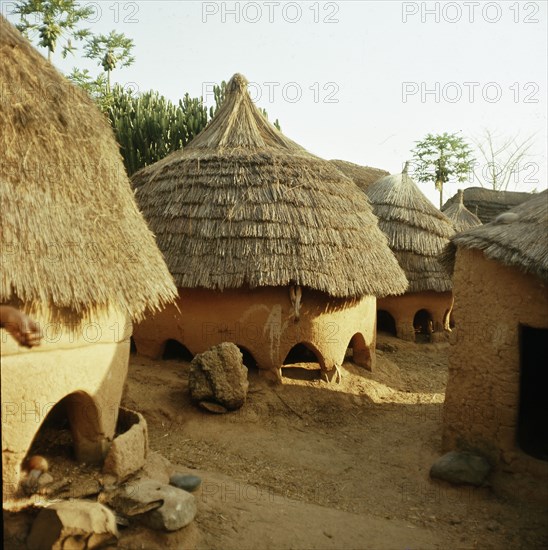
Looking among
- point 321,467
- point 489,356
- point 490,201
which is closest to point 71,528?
point 321,467

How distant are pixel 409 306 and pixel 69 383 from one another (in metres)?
10.8

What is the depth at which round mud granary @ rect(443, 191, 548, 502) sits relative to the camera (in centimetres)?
644

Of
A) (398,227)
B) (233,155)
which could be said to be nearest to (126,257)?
(233,155)

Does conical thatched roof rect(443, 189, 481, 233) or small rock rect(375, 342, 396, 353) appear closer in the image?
small rock rect(375, 342, 396, 353)

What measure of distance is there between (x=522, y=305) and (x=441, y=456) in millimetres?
2393

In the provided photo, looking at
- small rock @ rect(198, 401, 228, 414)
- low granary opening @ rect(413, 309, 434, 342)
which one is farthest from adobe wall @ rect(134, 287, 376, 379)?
low granary opening @ rect(413, 309, 434, 342)

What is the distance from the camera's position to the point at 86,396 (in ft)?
18.5

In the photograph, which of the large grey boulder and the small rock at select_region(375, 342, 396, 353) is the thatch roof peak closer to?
the large grey boulder

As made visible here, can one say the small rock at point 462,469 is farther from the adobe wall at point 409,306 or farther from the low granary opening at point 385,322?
the low granary opening at point 385,322

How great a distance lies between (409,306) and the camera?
48.0 feet

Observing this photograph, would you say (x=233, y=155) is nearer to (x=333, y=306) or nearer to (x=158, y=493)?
(x=333, y=306)

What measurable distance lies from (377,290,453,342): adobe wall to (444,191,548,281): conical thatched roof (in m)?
6.84

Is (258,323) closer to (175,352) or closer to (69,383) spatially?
(175,352)

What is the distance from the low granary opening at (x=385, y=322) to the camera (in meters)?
15.1
